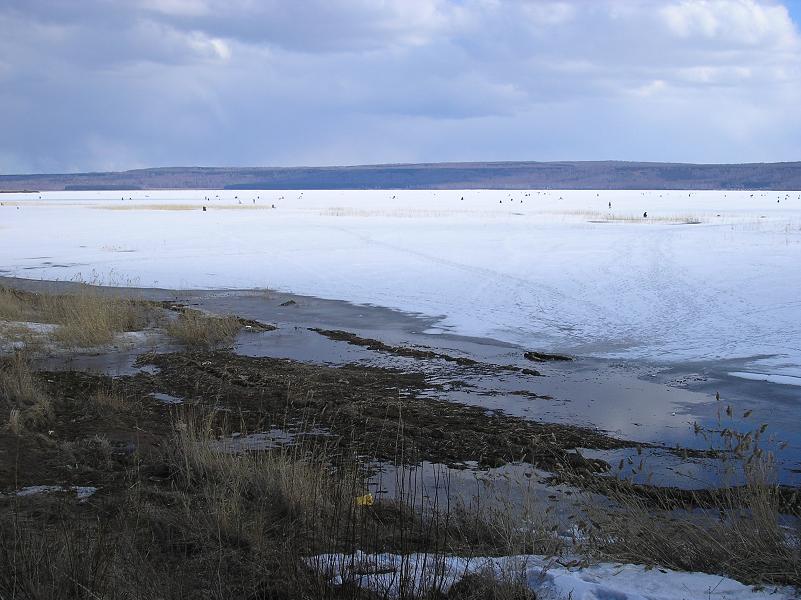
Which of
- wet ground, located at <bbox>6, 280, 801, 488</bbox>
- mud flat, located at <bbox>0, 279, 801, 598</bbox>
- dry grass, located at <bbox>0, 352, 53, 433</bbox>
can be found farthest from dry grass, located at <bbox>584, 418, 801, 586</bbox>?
dry grass, located at <bbox>0, 352, 53, 433</bbox>

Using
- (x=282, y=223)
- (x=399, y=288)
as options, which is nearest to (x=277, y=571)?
(x=399, y=288)

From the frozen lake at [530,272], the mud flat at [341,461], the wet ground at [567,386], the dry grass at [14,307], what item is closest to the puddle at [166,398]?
the mud flat at [341,461]

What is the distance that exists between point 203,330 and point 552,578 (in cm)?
943

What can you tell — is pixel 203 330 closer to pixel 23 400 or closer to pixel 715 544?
pixel 23 400

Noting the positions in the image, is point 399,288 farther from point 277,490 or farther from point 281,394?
point 277,490

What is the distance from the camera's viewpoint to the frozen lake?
12562 millimetres

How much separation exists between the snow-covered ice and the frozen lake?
22.0 ft

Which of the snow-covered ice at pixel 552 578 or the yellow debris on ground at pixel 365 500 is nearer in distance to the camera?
the snow-covered ice at pixel 552 578

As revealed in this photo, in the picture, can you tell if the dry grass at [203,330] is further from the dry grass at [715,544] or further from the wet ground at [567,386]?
the dry grass at [715,544]

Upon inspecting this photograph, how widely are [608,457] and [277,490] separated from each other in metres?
3.12

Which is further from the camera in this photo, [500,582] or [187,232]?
[187,232]

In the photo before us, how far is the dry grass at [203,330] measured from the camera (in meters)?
12.3

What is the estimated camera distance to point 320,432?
772cm

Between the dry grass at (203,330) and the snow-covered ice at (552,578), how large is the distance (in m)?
8.54
